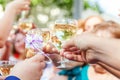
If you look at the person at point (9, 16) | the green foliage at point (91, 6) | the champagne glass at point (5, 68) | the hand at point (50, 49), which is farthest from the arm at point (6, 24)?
the green foliage at point (91, 6)

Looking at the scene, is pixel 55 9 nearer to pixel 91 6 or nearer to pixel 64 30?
pixel 91 6

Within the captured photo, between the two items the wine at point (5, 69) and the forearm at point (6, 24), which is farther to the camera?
the forearm at point (6, 24)

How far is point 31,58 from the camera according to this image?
1.40 meters

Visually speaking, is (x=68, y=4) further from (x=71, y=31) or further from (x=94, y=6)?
(x=71, y=31)

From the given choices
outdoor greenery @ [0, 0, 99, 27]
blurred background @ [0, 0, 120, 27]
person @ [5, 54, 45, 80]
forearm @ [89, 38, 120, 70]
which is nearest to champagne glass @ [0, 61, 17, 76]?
person @ [5, 54, 45, 80]

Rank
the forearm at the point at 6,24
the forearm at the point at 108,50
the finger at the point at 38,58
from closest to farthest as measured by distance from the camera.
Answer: the forearm at the point at 108,50 → the finger at the point at 38,58 → the forearm at the point at 6,24

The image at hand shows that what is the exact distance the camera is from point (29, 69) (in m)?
1.34

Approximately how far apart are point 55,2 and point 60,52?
5489 mm

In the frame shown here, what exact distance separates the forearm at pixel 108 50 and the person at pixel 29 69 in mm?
378

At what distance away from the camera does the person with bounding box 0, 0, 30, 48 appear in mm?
1771

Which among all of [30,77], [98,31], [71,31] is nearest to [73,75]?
[71,31]

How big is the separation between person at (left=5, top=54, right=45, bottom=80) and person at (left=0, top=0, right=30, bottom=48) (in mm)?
419

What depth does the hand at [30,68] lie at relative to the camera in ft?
4.34

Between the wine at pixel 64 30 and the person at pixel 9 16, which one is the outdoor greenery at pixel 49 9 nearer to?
the person at pixel 9 16
